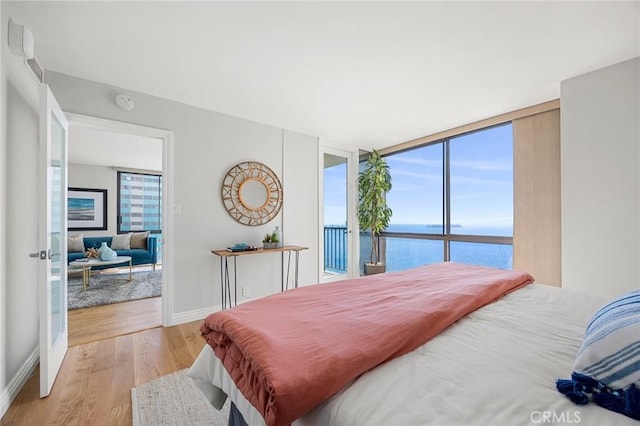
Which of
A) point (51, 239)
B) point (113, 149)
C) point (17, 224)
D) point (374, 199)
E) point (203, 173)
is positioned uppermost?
point (113, 149)

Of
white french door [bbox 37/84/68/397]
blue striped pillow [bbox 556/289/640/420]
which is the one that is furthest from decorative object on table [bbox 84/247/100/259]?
blue striped pillow [bbox 556/289/640/420]

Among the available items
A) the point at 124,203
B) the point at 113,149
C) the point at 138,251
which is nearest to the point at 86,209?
the point at 124,203

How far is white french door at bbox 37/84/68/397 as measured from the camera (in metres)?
1.66

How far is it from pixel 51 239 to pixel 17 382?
34.9 inches

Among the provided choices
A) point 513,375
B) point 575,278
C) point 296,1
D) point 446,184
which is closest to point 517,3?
point 296,1

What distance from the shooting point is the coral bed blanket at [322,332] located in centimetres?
75

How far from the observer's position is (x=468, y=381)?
2.53 ft

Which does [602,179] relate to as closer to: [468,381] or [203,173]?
[468,381]

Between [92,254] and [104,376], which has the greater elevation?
[92,254]

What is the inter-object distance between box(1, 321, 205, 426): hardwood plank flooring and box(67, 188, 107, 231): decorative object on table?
15.1 ft

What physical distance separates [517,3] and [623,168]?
1.61 meters

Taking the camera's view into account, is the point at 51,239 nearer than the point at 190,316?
Yes

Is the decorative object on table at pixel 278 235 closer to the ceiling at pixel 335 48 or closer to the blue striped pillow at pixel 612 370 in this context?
the ceiling at pixel 335 48

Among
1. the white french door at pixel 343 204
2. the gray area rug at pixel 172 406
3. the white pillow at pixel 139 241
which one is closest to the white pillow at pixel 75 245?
the white pillow at pixel 139 241
